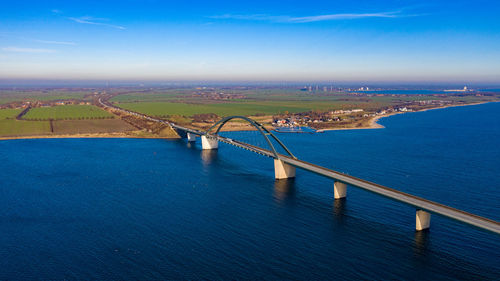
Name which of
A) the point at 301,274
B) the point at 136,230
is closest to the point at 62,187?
the point at 136,230

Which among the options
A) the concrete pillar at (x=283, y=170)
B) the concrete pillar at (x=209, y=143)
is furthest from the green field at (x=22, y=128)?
the concrete pillar at (x=283, y=170)

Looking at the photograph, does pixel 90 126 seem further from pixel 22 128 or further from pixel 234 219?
pixel 234 219

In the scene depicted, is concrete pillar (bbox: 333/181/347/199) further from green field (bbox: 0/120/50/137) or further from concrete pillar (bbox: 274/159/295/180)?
green field (bbox: 0/120/50/137)

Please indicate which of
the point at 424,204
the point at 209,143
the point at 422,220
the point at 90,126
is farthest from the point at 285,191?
the point at 90,126

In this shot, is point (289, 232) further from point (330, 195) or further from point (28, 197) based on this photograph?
point (28, 197)

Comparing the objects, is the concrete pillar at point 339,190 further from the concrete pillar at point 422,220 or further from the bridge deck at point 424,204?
the concrete pillar at point 422,220

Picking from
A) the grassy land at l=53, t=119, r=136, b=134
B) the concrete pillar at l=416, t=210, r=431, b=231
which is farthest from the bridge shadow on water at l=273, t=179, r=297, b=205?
the grassy land at l=53, t=119, r=136, b=134
